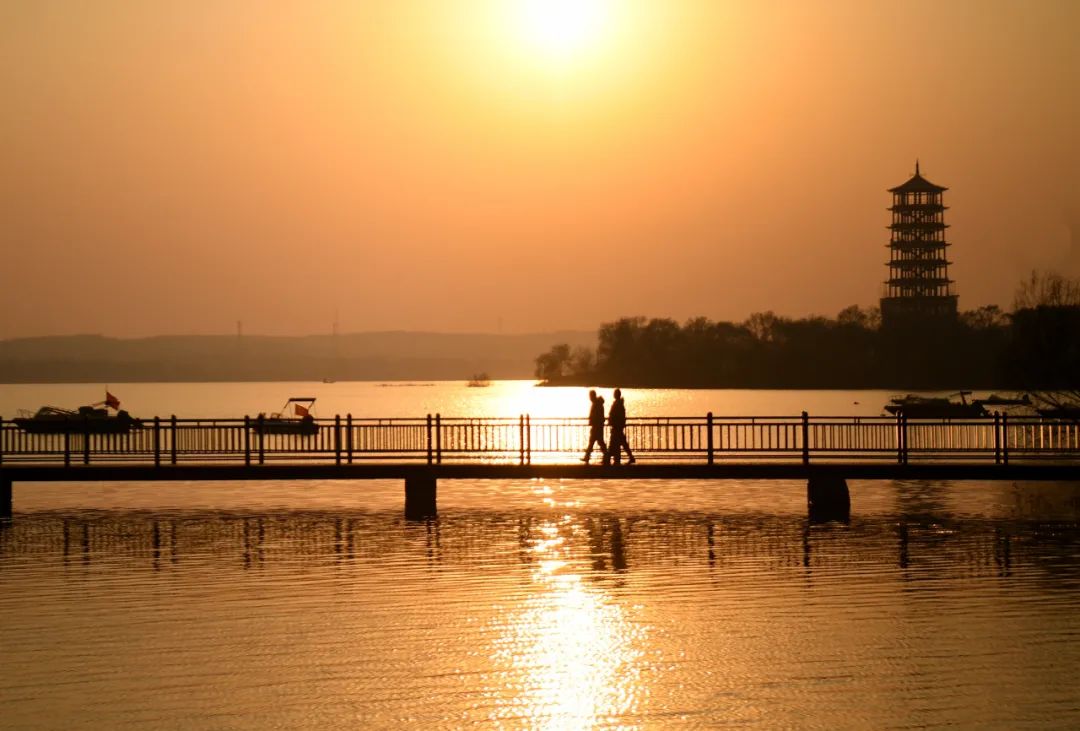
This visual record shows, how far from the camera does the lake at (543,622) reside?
1485 cm

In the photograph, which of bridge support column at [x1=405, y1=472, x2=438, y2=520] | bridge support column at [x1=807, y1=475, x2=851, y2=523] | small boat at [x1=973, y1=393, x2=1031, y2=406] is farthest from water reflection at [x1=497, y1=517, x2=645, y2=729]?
small boat at [x1=973, y1=393, x2=1031, y2=406]

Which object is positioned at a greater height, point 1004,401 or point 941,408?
point 1004,401

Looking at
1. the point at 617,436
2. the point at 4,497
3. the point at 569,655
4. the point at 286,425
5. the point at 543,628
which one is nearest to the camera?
the point at 569,655

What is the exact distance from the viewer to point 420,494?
35.2m

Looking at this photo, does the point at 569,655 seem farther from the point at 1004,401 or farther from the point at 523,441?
the point at 1004,401

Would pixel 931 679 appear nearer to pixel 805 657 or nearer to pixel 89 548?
pixel 805 657

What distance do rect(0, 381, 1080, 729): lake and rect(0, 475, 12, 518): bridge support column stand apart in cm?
143

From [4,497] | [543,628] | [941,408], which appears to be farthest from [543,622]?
[941,408]

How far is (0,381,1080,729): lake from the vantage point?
14.9 meters

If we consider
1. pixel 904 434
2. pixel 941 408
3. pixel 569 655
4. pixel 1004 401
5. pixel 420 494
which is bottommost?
pixel 569 655

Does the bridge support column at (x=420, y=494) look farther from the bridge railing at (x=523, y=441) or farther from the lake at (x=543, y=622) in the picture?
the lake at (x=543, y=622)

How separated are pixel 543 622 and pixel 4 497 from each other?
21.4 metres

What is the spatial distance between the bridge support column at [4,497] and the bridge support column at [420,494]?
34.0 ft

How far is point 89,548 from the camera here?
28.8m
